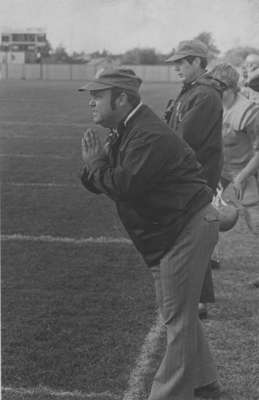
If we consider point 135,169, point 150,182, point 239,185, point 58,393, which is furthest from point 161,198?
point 239,185

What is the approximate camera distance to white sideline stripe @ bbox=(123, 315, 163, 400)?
423 cm

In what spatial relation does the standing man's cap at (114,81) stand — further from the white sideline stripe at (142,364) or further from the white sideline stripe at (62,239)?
the white sideline stripe at (62,239)

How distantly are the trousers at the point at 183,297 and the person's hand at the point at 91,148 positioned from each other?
0.56 m

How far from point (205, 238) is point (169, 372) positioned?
2.24 ft

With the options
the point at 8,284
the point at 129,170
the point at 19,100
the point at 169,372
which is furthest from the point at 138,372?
the point at 19,100

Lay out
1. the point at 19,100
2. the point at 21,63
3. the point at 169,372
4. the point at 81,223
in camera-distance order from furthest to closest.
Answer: the point at 21,63 < the point at 19,100 < the point at 81,223 < the point at 169,372

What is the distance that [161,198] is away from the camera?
3736mm

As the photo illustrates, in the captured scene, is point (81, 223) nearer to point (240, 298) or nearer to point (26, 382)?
point (240, 298)

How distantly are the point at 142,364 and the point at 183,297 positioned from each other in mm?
905

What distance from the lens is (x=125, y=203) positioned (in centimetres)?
381

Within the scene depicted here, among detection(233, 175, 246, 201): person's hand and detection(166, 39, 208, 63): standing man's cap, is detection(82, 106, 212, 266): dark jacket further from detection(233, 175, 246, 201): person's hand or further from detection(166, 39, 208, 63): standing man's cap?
detection(233, 175, 246, 201): person's hand

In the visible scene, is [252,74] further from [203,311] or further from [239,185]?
[203,311]

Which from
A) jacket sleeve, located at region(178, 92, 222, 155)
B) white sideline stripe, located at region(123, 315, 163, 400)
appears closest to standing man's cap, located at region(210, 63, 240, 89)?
jacket sleeve, located at region(178, 92, 222, 155)

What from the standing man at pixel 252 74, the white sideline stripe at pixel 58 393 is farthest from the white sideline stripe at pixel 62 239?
the white sideline stripe at pixel 58 393
